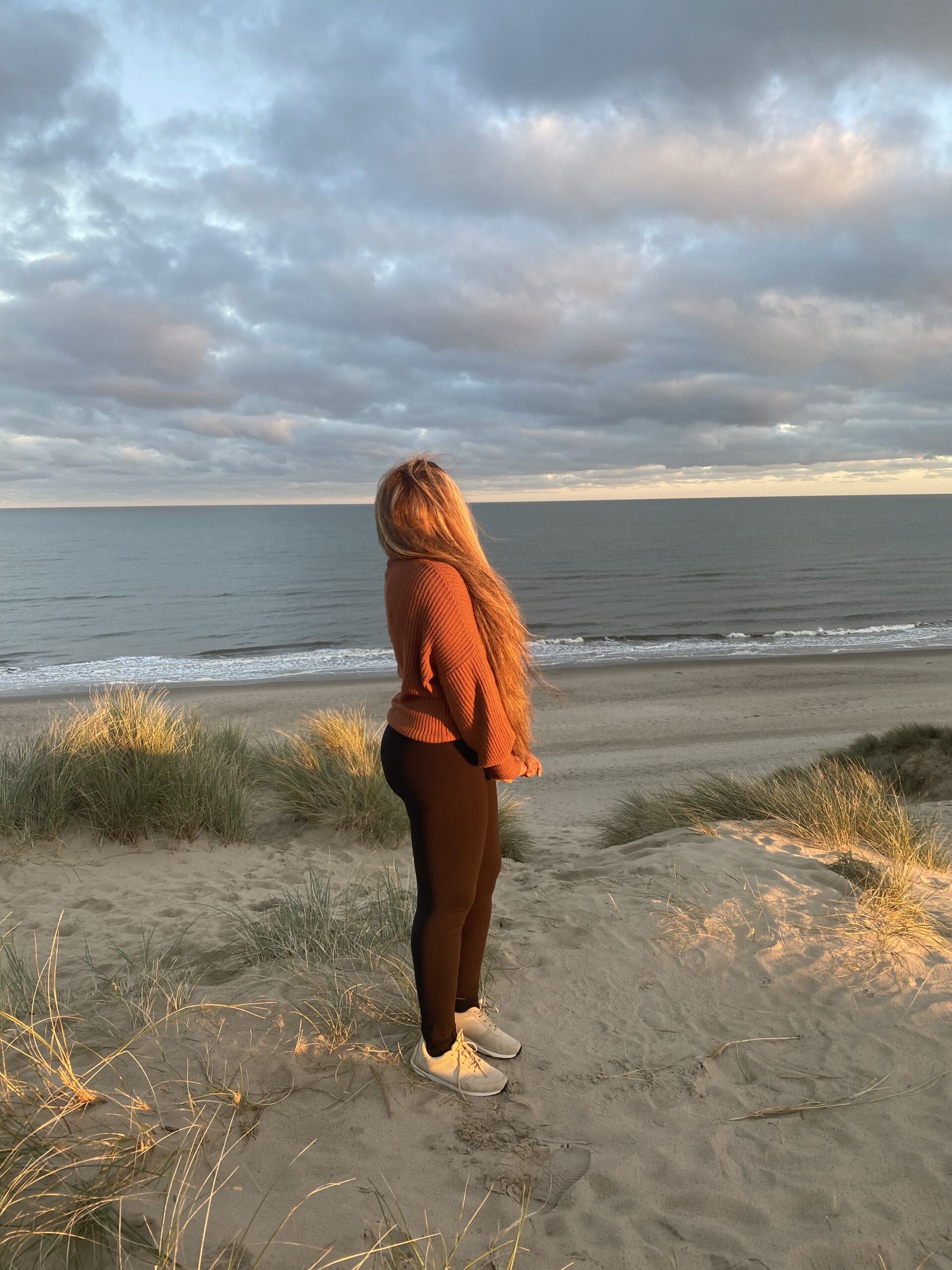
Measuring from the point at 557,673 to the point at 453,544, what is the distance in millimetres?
17970

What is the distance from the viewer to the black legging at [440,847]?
8.43 ft

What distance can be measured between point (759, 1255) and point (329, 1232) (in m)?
1.22

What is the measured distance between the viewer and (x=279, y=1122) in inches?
102

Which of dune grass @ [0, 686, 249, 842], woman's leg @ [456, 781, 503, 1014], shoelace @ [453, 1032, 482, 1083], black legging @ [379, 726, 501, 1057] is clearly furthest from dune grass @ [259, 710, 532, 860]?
black legging @ [379, 726, 501, 1057]

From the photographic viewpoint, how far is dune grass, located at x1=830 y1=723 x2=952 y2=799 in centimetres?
874

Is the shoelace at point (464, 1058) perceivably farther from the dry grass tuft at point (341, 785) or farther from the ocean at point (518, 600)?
the dry grass tuft at point (341, 785)

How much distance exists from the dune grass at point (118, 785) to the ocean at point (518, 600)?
3542mm

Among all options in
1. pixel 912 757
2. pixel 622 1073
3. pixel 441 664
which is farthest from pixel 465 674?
pixel 912 757

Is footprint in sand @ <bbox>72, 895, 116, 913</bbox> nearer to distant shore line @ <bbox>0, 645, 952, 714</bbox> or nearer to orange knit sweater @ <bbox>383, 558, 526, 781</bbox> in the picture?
orange knit sweater @ <bbox>383, 558, 526, 781</bbox>

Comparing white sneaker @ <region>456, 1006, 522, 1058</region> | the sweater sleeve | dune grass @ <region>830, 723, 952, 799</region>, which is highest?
the sweater sleeve

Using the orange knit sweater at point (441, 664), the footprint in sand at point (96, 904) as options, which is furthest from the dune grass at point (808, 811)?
the footprint in sand at point (96, 904)

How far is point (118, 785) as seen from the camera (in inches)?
240

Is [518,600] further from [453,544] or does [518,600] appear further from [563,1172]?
[563,1172]

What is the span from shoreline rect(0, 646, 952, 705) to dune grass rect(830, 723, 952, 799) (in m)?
10.0
